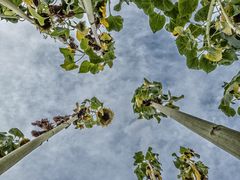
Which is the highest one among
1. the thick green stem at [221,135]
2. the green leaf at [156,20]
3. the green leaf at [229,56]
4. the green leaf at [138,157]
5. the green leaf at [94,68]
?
the green leaf at [138,157]

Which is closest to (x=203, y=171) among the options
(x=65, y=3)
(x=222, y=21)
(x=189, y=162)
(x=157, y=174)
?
(x=189, y=162)

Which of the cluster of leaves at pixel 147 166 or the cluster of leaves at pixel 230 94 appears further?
the cluster of leaves at pixel 147 166

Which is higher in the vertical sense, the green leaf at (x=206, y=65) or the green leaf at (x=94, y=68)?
the green leaf at (x=206, y=65)

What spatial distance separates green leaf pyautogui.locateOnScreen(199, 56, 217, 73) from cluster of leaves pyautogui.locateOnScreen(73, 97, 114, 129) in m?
2.79

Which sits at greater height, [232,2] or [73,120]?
[73,120]

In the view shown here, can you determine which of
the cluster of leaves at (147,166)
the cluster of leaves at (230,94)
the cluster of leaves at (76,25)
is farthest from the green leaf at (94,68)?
the cluster of leaves at (147,166)

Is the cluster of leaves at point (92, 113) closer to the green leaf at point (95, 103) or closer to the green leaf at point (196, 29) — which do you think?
the green leaf at point (95, 103)

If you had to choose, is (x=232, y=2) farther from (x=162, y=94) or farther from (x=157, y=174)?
(x=157, y=174)

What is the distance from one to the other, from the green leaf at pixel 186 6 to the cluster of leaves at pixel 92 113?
10.6 ft

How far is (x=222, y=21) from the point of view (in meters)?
2.09

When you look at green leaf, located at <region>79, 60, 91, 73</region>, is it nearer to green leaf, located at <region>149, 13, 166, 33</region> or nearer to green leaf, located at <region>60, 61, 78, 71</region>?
green leaf, located at <region>60, 61, 78, 71</region>

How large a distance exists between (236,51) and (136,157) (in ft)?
17.6

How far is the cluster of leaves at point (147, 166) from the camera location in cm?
659

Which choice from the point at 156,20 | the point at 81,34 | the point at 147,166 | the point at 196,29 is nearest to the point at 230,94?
the point at 196,29
